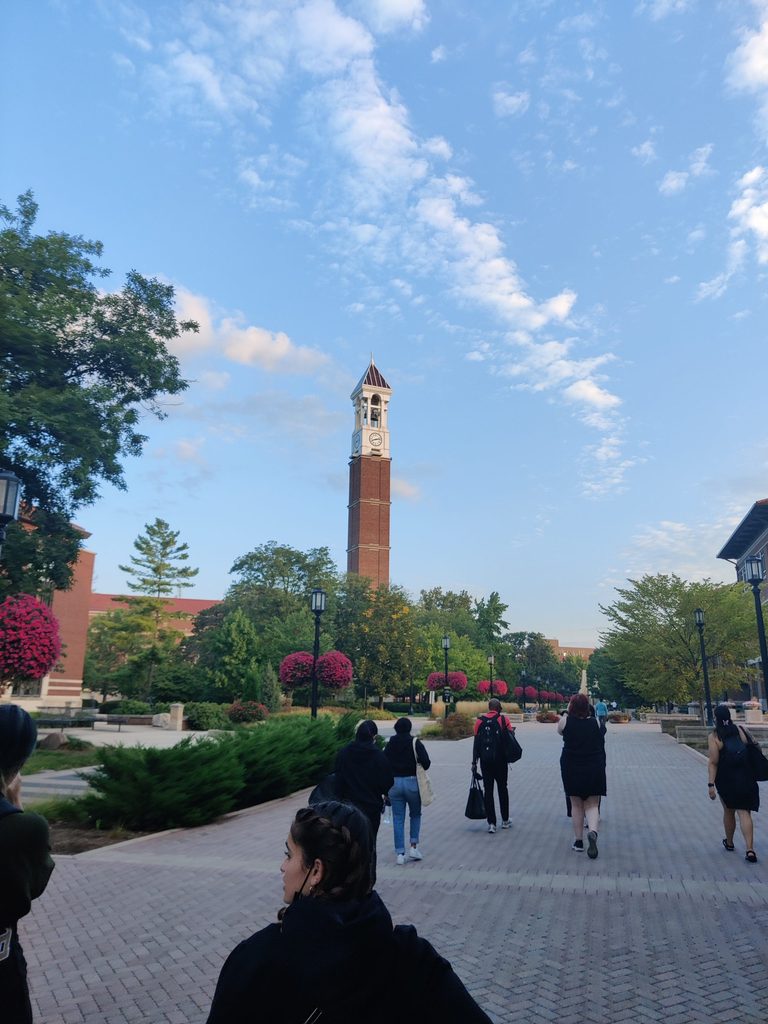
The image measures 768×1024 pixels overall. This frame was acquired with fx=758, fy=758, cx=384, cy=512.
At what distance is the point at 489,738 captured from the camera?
10.2m

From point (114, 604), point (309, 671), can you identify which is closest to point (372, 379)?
point (114, 604)

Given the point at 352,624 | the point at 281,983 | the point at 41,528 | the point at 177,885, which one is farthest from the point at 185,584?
the point at 281,983

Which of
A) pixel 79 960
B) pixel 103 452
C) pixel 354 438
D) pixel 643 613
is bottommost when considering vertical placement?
pixel 79 960

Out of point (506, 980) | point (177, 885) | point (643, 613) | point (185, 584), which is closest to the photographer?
point (506, 980)

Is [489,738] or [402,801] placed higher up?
[489,738]

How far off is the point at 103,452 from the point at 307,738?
14.3 m

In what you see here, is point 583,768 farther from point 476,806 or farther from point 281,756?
point 281,756

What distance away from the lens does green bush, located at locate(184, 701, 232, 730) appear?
32.8m

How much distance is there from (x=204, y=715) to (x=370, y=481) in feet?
238

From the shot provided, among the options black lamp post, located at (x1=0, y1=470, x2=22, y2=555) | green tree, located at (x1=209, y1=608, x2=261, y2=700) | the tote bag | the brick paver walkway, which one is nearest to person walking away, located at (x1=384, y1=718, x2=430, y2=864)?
the brick paver walkway

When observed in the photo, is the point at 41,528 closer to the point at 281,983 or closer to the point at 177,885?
the point at 177,885

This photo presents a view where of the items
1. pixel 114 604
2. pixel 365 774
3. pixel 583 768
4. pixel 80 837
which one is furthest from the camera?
pixel 114 604

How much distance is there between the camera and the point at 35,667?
2288 centimetres

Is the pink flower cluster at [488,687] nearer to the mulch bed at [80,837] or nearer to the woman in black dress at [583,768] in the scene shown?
the mulch bed at [80,837]
